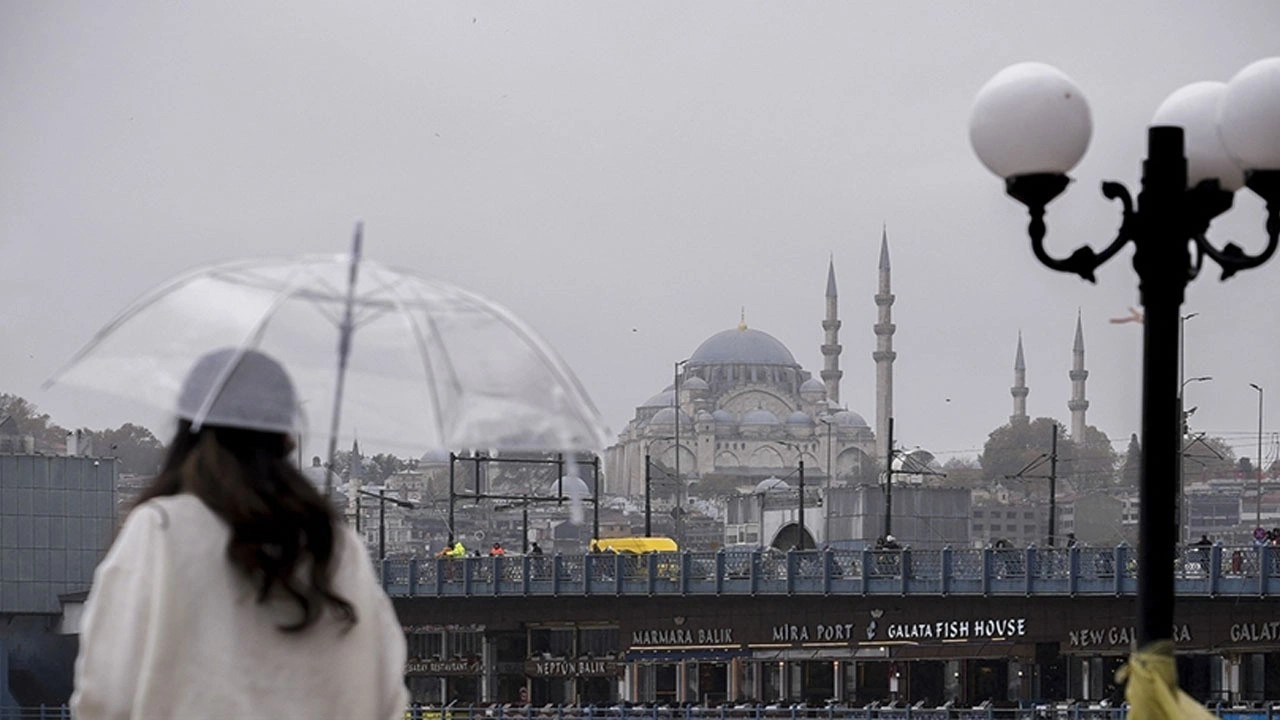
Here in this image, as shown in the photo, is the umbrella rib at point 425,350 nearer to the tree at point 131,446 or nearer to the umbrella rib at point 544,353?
the umbrella rib at point 544,353

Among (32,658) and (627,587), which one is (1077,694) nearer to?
(627,587)

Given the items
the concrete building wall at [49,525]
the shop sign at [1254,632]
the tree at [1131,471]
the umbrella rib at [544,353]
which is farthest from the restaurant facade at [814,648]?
the tree at [1131,471]

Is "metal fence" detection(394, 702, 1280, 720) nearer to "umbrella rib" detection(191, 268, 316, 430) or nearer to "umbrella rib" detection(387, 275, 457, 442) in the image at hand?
"umbrella rib" detection(387, 275, 457, 442)

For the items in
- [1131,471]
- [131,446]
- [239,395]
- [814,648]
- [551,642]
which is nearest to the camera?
[239,395]

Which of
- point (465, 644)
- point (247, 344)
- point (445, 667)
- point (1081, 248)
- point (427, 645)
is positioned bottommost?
point (445, 667)

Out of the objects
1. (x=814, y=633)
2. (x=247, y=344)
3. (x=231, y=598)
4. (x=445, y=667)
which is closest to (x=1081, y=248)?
(x=247, y=344)

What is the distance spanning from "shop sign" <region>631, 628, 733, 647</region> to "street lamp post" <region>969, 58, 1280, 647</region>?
48.5 m

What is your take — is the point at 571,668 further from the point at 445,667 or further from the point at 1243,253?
the point at 1243,253

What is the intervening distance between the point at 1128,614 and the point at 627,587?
529 inches

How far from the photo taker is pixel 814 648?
188 ft

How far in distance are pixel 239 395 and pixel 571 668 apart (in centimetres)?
5754

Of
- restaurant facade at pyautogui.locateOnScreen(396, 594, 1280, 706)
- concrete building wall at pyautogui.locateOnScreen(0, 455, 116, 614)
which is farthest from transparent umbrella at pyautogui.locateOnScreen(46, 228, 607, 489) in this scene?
concrete building wall at pyautogui.locateOnScreen(0, 455, 116, 614)

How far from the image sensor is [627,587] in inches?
2293

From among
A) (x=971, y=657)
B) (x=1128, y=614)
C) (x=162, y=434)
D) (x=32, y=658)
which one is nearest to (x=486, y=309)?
(x=162, y=434)
